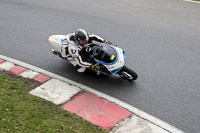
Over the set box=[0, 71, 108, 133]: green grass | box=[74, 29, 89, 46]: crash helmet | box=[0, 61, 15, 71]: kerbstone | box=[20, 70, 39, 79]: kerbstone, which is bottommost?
box=[0, 61, 15, 71]: kerbstone

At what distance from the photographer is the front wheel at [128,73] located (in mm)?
7031

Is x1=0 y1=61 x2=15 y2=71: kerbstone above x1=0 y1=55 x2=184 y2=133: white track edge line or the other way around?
the other way around

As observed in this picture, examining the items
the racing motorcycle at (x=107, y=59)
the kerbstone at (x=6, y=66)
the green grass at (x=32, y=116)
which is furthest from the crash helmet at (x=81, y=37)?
the kerbstone at (x=6, y=66)

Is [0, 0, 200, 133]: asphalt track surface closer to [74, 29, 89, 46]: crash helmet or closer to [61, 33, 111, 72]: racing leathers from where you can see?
[61, 33, 111, 72]: racing leathers

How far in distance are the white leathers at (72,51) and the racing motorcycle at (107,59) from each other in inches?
3.9

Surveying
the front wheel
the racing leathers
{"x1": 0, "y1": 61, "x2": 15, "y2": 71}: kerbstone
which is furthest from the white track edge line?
the front wheel

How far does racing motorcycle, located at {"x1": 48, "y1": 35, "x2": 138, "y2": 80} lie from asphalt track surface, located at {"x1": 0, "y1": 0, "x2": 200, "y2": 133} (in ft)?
1.22

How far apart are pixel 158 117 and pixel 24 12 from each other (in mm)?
8429

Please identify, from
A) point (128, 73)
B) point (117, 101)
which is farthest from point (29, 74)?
point (128, 73)

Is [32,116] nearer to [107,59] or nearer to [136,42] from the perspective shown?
[107,59]

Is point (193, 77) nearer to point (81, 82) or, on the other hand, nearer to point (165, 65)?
point (165, 65)

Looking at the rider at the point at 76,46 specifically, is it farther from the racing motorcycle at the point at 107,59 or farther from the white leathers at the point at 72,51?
the racing motorcycle at the point at 107,59

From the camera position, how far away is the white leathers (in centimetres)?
708

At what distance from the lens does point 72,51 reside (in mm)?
7164
